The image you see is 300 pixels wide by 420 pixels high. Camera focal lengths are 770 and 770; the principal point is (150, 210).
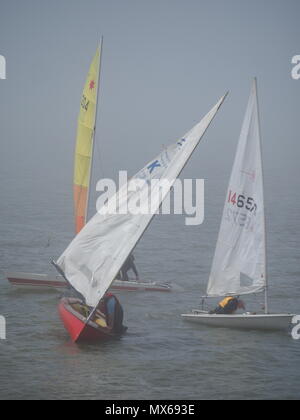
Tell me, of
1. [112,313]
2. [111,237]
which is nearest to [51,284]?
[112,313]

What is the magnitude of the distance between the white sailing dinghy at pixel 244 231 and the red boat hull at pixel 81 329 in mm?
3525

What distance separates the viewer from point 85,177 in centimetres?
2858

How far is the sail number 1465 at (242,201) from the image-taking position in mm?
22750

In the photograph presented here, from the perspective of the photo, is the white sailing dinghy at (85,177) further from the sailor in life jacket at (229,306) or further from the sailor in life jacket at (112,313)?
the sailor in life jacket at (112,313)

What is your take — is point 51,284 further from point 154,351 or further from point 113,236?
point 154,351

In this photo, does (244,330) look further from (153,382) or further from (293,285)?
(293,285)

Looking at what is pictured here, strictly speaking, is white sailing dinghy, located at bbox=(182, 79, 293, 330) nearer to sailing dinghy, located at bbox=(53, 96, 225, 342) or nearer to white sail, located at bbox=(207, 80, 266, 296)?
white sail, located at bbox=(207, 80, 266, 296)

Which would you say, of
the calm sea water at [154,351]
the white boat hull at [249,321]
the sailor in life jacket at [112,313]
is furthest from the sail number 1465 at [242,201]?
the sailor in life jacket at [112,313]

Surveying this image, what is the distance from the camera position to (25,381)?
58.0ft

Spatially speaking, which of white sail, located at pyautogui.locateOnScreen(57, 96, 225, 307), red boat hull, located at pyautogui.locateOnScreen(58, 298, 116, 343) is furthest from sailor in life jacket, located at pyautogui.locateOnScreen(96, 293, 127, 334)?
white sail, located at pyautogui.locateOnScreen(57, 96, 225, 307)

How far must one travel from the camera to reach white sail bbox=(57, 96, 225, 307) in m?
20.2

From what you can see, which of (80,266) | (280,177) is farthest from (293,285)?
(280,177)

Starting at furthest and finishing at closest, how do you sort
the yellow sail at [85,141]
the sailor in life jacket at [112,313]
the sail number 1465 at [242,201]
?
the yellow sail at [85,141], the sail number 1465 at [242,201], the sailor in life jacket at [112,313]

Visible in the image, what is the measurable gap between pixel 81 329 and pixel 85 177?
9.70m
